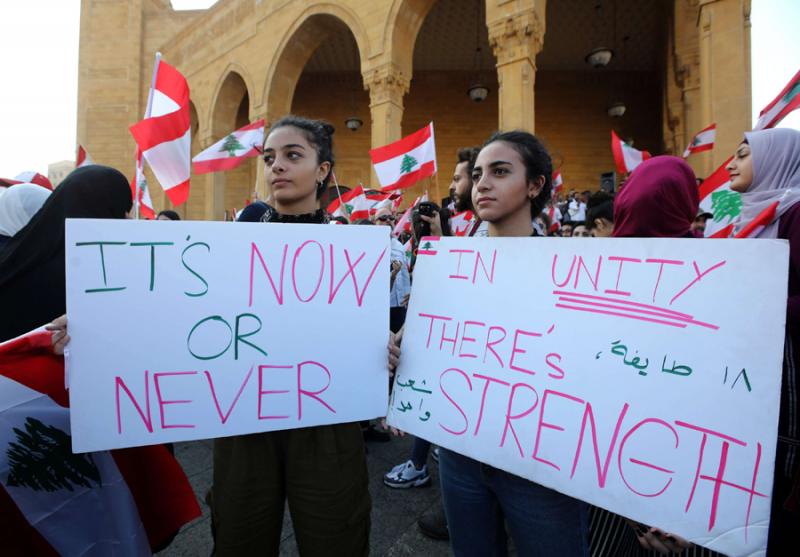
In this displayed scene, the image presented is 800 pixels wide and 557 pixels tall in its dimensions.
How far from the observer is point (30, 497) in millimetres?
1041

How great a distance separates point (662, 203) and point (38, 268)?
2.25 metres

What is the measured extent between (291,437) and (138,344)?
511 millimetres

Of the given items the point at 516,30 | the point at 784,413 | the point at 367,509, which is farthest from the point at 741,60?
the point at 367,509

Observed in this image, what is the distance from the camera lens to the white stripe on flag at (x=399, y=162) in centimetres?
448

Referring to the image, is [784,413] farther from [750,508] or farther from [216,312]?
[216,312]

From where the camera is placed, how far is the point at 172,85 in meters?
2.84

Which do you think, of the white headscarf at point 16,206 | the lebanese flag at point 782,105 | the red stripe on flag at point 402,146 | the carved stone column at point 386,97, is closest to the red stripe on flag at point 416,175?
the red stripe on flag at point 402,146

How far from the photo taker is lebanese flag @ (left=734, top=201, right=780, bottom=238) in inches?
50.4

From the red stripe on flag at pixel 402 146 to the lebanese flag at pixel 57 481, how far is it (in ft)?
13.4

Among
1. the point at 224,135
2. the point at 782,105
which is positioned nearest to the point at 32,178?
the point at 782,105

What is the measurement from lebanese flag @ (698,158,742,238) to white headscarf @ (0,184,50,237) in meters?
4.08

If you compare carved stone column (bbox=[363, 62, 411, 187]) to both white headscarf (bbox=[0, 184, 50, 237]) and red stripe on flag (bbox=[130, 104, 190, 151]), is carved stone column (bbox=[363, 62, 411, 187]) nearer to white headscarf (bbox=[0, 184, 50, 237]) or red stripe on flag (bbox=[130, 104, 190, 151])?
red stripe on flag (bbox=[130, 104, 190, 151])

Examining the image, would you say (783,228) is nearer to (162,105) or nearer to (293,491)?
(293,491)

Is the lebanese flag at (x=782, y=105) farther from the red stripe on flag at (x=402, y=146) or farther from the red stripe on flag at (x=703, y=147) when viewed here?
the red stripe on flag at (x=703, y=147)
